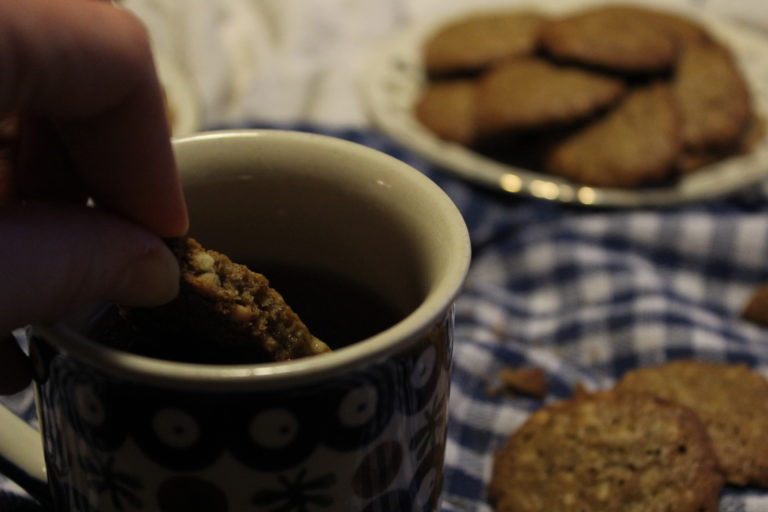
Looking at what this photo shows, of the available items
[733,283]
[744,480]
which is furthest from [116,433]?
[733,283]

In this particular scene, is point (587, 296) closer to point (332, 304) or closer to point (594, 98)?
point (594, 98)

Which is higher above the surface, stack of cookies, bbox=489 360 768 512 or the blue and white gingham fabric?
stack of cookies, bbox=489 360 768 512

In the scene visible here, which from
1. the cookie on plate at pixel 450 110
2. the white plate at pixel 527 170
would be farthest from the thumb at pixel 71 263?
the cookie on plate at pixel 450 110

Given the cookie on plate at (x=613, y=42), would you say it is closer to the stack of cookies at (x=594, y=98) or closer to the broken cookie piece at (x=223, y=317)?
the stack of cookies at (x=594, y=98)

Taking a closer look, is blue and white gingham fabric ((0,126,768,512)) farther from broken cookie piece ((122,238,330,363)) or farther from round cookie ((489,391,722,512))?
broken cookie piece ((122,238,330,363))

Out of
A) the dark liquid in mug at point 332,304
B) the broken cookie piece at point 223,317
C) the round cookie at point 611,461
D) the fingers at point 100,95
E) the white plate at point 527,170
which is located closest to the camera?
the fingers at point 100,95

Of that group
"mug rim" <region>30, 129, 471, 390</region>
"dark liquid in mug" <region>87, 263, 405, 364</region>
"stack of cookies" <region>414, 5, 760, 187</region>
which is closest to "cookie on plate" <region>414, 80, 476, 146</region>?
"stack of cookies" <region>414, 5, 760, 187</region>

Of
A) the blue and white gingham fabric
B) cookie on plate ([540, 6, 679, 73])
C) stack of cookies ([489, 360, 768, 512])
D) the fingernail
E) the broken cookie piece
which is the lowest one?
the blue and white gingham fabric
